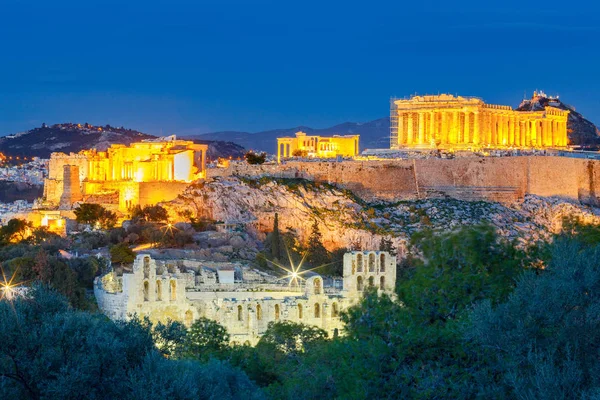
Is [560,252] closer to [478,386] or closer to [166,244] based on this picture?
[478,386]

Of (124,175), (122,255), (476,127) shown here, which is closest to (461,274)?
(122,255)

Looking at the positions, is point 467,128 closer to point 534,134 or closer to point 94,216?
point 534,134

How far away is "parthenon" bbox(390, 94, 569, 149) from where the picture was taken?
70.2 m

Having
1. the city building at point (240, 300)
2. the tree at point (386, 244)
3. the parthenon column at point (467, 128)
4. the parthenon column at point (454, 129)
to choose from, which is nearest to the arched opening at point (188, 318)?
the city building at point (240, 300)

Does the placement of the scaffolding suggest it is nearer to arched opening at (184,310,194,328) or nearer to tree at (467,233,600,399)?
arched opening at (184,310,194,328)

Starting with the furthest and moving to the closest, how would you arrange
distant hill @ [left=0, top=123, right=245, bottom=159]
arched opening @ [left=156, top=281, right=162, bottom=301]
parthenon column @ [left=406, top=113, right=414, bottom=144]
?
distant hill @ [left=0, top=123, right=245, bottom=159] → parthenon column @ [left=406, top=113, right=414, bottom=144] → arched opening @ [left=156, top=281, right=162, bottom=301]

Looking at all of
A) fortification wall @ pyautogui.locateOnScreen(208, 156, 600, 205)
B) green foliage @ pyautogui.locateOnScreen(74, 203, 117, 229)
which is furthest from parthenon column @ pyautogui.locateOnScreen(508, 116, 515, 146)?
green foliage @ pyautogui.locateOnScreen(74, 203, 117, 229)

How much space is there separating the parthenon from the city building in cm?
3731

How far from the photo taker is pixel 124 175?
199ft

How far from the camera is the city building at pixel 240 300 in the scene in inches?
1254

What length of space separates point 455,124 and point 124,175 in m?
21.6

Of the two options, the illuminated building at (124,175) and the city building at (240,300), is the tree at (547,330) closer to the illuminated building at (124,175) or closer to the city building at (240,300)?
the city building at (240,300)

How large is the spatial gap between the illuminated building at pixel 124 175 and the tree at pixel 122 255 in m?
14.1

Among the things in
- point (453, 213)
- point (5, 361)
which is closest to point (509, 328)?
point (5, 361)
